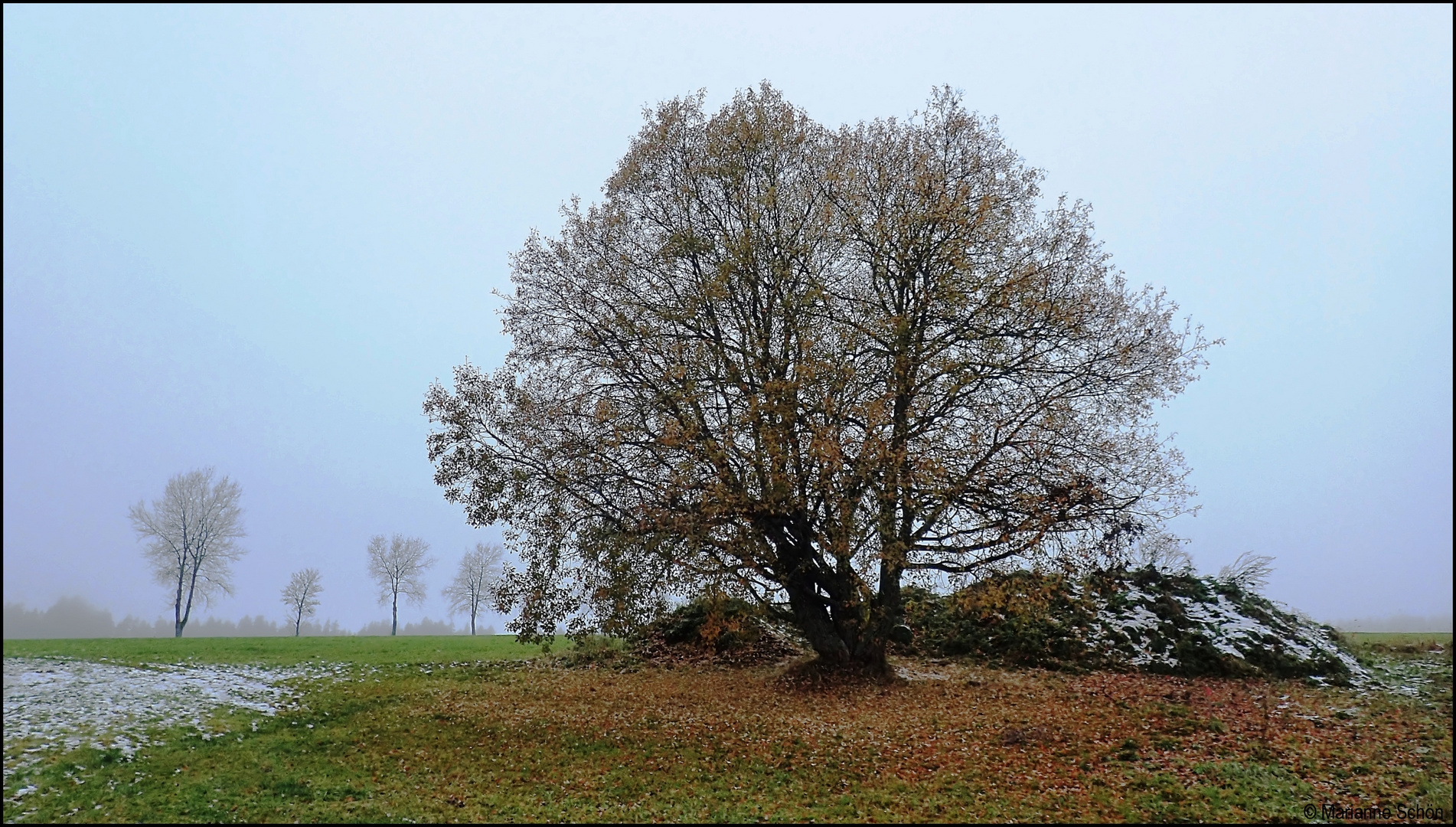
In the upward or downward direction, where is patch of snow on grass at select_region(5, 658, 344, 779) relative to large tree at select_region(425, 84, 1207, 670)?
downward

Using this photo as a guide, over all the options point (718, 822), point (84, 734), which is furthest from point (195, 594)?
point (718, 822)

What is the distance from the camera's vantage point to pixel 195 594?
37.7 m

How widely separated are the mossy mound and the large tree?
1.52 meters

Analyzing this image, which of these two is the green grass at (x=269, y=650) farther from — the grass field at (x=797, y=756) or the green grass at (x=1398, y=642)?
the green grass at (x=1398, y=642)

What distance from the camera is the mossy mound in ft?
53.7

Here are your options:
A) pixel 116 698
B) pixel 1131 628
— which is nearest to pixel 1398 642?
pixel 1131 628

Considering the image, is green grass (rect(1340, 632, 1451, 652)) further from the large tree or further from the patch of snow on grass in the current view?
the patch of snow on grass

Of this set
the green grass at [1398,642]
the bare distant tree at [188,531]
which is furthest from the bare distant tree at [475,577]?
the green grass at [1398,642]

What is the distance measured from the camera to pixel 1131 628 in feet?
63.2

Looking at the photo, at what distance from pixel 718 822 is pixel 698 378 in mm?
9813

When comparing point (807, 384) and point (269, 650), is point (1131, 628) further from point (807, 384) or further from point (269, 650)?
point (269, 650)

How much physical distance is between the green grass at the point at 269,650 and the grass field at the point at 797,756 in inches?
209

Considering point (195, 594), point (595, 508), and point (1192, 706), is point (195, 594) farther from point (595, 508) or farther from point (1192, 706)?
point (1192, 706)

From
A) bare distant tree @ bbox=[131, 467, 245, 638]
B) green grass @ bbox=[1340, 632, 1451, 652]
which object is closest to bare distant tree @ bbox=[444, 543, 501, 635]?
bare distant tree @ bbox=[131, 467, 245, 638]
